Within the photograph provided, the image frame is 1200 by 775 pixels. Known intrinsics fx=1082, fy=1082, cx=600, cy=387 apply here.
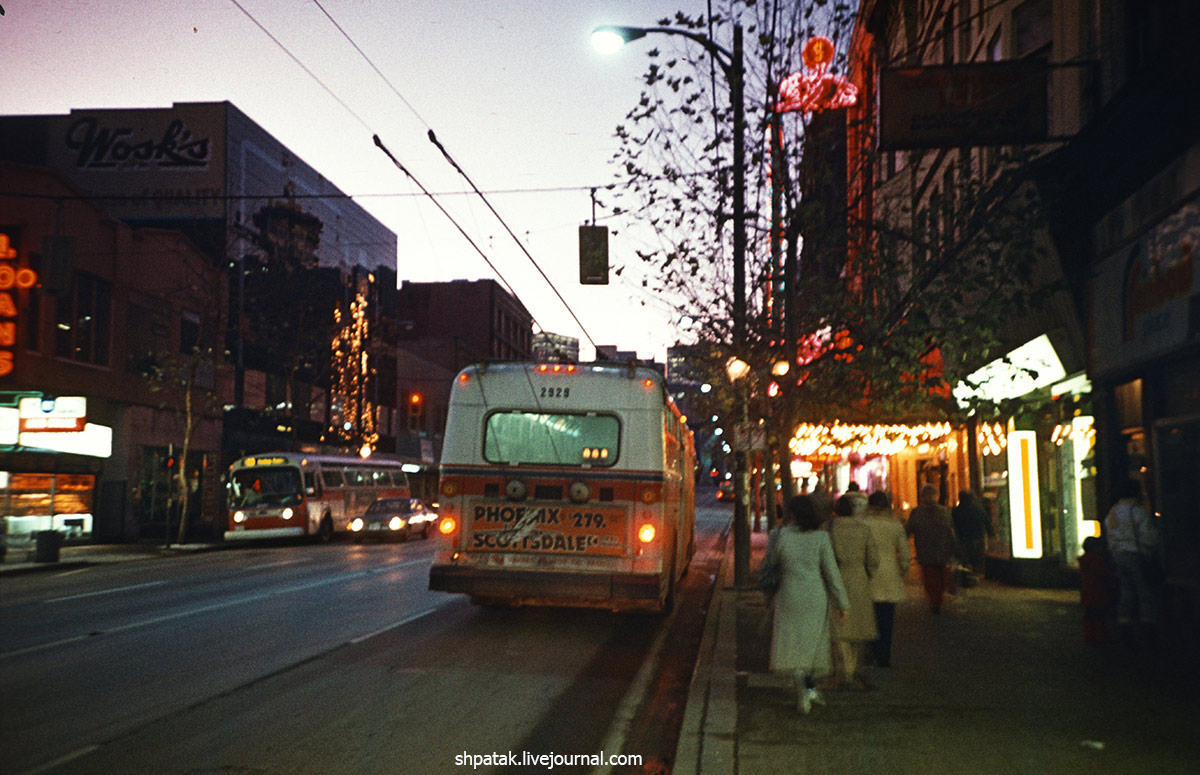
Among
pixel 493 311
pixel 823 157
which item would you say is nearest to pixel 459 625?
pixel 823 157

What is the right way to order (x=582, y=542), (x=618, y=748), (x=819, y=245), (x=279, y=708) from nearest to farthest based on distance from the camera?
(x=618, y=748), (x=279, y=708), (x=582, y=542), (x=819, y=245)

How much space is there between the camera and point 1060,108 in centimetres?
1545

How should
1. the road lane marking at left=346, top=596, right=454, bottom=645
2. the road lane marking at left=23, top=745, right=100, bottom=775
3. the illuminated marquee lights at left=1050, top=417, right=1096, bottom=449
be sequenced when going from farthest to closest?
1. the illuminated marquee lights at left=1050, top=417, right=1096, bottom=449
2. the road lane marking at left=346, top=596, right=454, bottom=645
3. the road lane marking at left=23, top=745, right=100, bottom=775

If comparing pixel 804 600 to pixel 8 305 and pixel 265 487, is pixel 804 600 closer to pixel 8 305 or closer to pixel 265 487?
pixel 8 305

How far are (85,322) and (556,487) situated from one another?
26951 mm

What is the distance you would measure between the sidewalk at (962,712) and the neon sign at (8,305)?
17.2 m

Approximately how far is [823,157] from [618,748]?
431 inches

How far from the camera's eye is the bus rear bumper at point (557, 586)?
12.0m

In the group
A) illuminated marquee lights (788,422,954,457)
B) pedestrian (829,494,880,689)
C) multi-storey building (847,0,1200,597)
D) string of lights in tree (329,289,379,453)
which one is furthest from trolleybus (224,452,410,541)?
pedestrian (829,494,880,689)

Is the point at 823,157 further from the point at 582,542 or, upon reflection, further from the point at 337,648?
the point at 337,648

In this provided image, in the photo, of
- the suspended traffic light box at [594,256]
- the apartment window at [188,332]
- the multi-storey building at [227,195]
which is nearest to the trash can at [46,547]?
the apartment window at [188,332]

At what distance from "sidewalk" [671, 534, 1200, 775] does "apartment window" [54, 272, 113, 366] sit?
88.9 feet

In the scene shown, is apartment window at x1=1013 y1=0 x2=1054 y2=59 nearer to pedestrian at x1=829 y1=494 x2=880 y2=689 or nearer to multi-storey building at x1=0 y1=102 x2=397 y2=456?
pedestrian at x1=829 y1=494 x2=880 y2=689

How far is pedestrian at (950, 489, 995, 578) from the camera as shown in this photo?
58.8 feet
